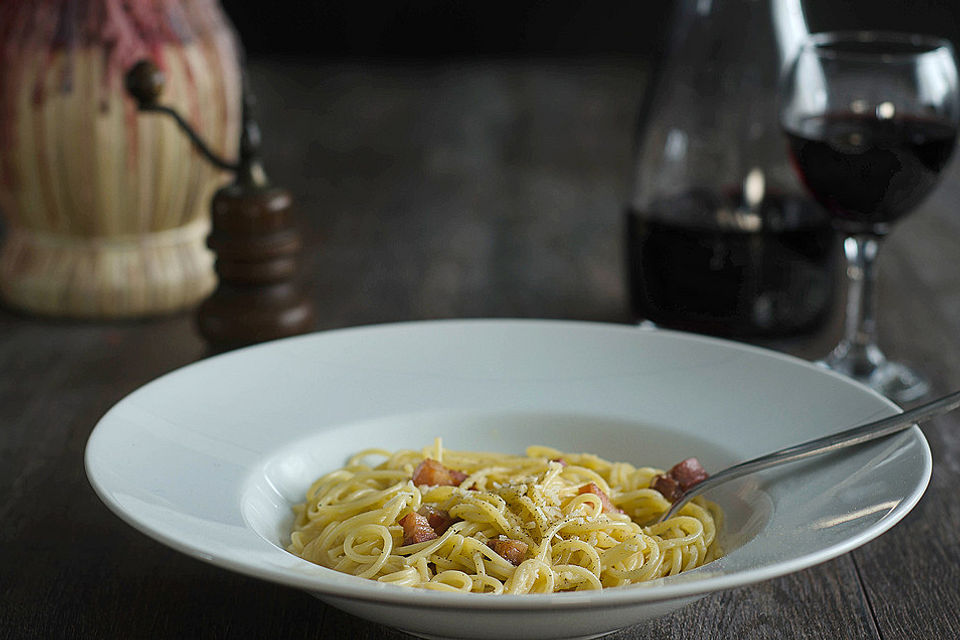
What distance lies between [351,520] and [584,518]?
0.58 ft

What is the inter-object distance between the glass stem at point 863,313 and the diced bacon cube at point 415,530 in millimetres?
678

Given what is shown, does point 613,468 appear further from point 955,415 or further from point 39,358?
point 39,358

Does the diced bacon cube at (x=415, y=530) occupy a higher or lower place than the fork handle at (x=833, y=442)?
lower

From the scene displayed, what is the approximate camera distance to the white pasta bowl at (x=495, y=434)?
66 cm

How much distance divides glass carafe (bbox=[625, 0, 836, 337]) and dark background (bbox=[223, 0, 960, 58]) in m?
3.11

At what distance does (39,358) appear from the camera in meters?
1.41

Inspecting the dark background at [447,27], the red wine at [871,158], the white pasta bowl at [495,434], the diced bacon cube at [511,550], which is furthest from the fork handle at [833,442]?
the dark background at [447,27]

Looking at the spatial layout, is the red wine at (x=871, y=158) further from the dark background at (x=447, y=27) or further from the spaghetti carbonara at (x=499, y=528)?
the dark background at (x=447, y=27)

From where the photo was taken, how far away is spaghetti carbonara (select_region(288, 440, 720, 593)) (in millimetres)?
797

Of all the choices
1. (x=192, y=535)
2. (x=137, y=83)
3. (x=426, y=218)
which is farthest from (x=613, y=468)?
(x=426, y=218)

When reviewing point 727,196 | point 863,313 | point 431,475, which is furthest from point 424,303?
point 431,475

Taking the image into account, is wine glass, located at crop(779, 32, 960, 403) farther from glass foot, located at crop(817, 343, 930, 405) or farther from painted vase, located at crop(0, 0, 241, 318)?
painted vase, located at crop(0, 0, 241, 318)

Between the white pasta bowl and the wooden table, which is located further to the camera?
the wooden table

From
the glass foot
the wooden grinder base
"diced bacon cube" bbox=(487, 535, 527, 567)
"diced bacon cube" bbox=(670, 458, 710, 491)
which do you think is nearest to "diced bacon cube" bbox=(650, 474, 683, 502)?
"diced bacon cube" bbox=(670, 458, 710, 491)
